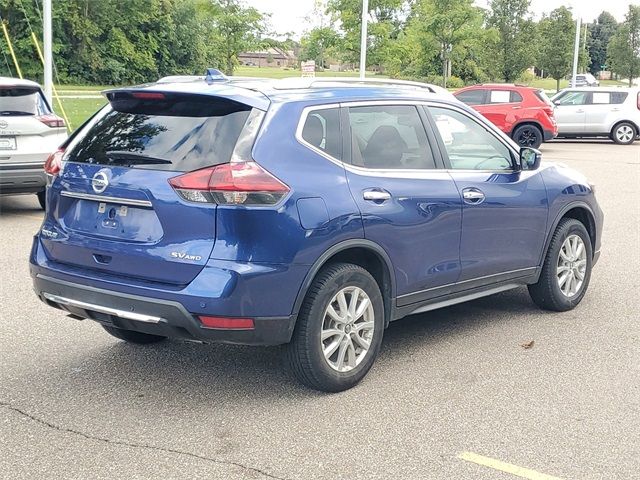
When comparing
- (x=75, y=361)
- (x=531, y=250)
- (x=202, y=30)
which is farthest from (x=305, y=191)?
(x=202, y=30)

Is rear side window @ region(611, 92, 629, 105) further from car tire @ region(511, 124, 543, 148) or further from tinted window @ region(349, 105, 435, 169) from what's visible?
tinted window @ region(349, 105, 435, 169)

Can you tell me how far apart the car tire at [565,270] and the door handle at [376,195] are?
81.4 inches

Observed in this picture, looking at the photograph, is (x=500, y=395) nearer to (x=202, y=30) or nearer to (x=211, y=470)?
(x=211, y=470)

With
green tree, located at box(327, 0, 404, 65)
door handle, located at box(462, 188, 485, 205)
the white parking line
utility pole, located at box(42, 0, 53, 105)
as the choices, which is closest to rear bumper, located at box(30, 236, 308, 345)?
the white parking line

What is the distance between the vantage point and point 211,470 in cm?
385

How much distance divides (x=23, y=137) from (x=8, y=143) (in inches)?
7.6

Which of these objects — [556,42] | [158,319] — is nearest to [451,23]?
[556,42]

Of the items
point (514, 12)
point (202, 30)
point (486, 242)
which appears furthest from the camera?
point (202, 30)

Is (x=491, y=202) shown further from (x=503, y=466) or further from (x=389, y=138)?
(x=503, y=466)

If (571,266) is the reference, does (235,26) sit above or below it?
above

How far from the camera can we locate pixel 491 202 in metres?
5.81

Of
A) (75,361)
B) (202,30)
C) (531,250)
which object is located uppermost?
(202,30)

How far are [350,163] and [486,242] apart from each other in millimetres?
1405

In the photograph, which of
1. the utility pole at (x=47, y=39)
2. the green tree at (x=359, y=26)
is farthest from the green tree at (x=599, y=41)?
the utility pole at (x=47, y=39)
